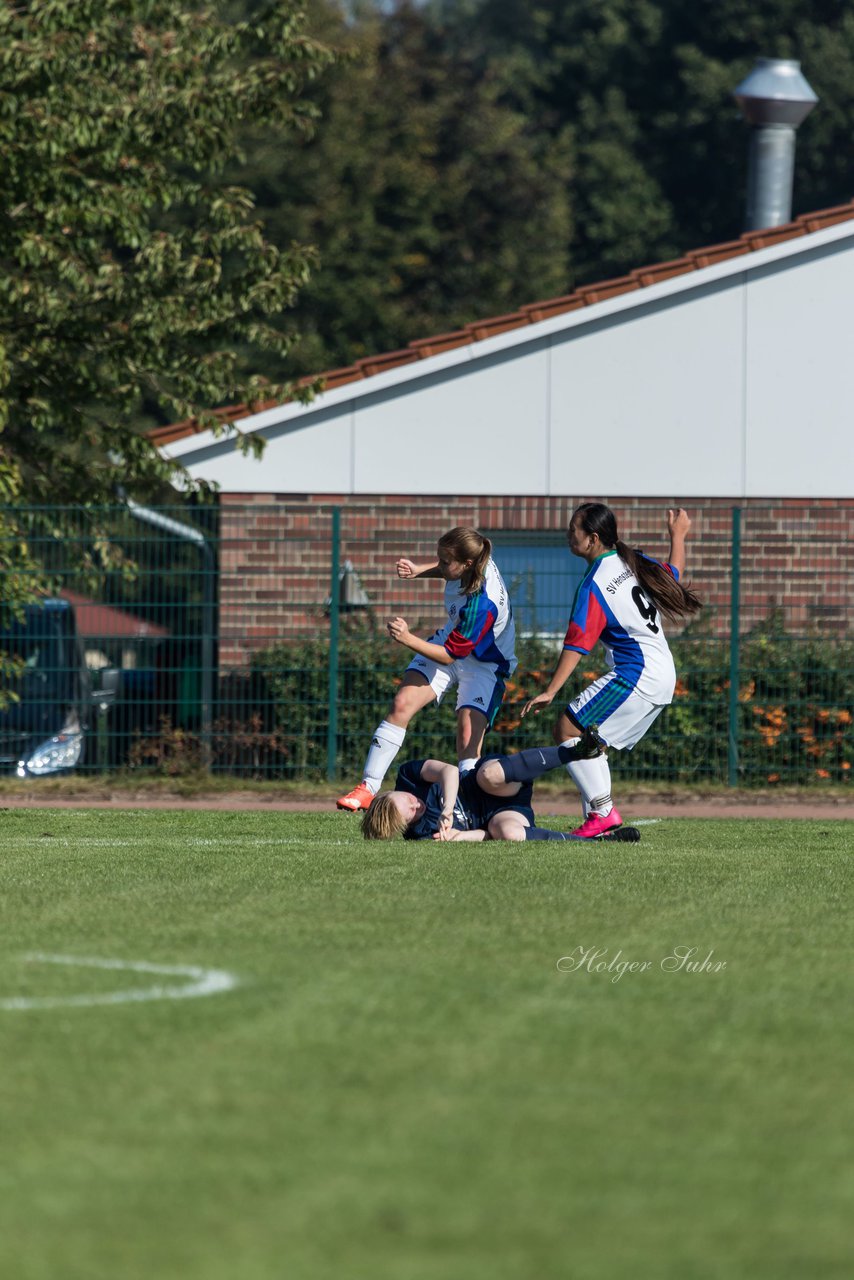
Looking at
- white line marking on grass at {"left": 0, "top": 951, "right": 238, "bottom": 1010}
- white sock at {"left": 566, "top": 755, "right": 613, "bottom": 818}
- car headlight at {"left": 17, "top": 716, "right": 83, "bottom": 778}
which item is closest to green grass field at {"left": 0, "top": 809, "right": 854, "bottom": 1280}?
white line marking on grass at {"left": 0, "top": 951, "right": 238, "bottom": 1010}

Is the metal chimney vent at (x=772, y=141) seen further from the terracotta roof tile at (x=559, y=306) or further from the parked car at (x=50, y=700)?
the parked car at (x=50, y=700)

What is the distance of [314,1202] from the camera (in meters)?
3.40

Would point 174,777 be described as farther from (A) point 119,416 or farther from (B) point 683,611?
(B) point 683,611

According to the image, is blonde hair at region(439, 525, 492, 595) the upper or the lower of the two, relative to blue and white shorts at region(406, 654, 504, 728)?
upper

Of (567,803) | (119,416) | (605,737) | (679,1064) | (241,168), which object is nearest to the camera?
(679,1064)

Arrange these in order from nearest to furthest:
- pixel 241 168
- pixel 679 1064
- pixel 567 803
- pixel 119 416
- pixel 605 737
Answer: pixel 679 1064
pixel 605 737
pixel 567 803
pixel 119 416
pixel 241 168

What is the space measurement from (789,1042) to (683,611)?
5402 millimetres

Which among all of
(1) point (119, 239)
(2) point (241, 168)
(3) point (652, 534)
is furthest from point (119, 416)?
(2) point (241, 168)

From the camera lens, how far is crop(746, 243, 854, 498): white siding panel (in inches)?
690

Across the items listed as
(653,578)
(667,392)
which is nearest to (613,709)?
(653,578)

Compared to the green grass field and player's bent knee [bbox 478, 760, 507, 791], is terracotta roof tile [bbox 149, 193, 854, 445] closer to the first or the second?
player's bent knee [bbox 478, 760, 507, 791]

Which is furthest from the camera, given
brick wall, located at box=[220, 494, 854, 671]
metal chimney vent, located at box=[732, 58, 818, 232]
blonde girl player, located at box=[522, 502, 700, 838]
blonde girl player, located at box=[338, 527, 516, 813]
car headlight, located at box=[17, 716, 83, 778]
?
metal chimney vent, located at box=[732, 58, 818, 232]

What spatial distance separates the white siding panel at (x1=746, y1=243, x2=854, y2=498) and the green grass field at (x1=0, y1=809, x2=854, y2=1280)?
10465 millimetres

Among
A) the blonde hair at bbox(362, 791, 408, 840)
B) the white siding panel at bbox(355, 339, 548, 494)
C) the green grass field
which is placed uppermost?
the white siding panel at bbox(355, 339, 548, 494)
